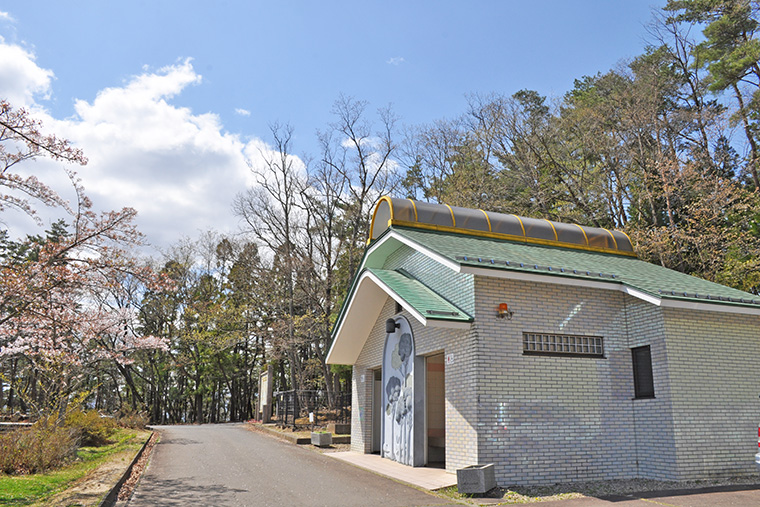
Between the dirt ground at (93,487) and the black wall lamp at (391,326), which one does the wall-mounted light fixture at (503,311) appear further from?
the dirt ground at (93,487)

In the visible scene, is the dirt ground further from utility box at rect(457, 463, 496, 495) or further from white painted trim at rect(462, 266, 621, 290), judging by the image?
white painted trim at rect(462, 266, 621, 290)

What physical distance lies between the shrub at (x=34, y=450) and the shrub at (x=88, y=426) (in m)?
3.02

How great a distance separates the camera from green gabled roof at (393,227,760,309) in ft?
33.2

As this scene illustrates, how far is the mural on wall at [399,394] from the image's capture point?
12.1m

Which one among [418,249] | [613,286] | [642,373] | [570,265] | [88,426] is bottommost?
[88,426]

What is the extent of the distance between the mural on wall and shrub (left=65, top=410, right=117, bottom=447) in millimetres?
8502

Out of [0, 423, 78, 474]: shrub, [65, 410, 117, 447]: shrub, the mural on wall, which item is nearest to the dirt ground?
[0, 423, 78, 474]: shrub

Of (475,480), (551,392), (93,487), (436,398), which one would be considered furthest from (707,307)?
(93,487)

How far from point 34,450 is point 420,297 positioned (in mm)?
8241

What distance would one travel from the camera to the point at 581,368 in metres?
10.4

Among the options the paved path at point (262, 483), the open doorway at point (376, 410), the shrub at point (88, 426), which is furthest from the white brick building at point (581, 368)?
the shrub at point (88, 426)

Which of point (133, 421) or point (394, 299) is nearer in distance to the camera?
point (394, 299)

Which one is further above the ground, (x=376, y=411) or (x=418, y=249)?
(x=418, y=249)

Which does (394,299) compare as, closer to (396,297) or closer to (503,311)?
(396,297)
